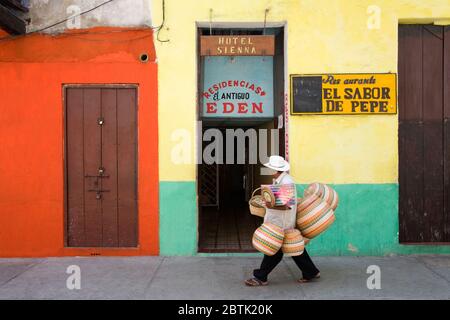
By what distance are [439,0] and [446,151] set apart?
2.35 metres

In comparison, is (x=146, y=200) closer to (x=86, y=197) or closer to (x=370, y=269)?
(x=86, y=197)

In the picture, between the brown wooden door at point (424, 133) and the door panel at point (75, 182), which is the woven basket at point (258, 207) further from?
the door panel at point (75, 182)

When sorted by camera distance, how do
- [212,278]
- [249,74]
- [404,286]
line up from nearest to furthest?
[404,286]
[212,278]
[249,74]

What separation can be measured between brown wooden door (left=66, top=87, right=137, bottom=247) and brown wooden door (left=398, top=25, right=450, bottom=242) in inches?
169

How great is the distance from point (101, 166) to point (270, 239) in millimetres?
3142

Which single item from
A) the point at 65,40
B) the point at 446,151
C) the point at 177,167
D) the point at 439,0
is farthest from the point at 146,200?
the point at 439,0

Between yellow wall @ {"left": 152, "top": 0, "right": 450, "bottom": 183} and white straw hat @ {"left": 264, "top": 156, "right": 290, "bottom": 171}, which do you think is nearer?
white straw hat @ {"left": 264, "top": 156, "right": 290, "bottom": 171}

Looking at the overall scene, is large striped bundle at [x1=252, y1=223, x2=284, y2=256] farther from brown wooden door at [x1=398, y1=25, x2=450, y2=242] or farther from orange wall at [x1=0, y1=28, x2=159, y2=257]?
brown wooden door at [x1=398, y1=25, x2=450, y2=242]

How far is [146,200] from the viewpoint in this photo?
712 centimetres

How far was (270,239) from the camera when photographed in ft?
17.9

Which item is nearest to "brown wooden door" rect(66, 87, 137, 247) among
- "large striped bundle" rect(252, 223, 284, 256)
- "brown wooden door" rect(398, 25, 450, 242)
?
"large striped bundle" rect(252, 223, 284, 256)

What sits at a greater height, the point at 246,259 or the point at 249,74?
the point at 249,74

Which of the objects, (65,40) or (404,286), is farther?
(65,40)

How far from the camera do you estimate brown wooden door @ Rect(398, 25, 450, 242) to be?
726 cm
